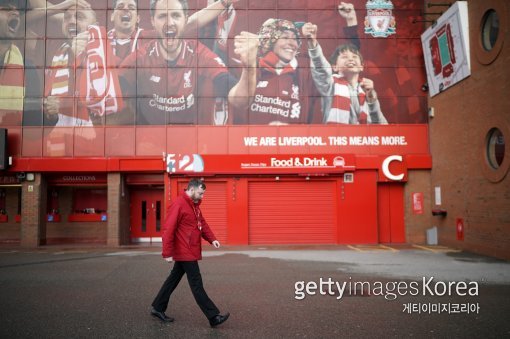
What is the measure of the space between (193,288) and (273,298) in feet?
7.53

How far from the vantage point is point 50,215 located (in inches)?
768

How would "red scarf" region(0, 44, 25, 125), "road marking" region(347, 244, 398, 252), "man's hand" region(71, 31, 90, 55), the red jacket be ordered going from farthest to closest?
1. "man's hand" region(71, 31, 90, 55)
2. "red scarf" region(0, 44, 25, 125)
3. "road marking" region(347, 244, 398, 252)
4. the red jacket

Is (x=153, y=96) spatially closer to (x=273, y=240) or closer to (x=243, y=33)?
(x=243, y=33)

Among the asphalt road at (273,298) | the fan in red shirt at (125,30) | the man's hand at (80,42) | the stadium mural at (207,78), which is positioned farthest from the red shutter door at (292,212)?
the man's hand at (80,42)

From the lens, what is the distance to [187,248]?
5.68 meters

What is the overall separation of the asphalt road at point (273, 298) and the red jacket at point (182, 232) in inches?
37.9

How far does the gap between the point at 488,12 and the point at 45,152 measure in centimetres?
1724

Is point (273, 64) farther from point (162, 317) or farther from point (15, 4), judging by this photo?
point (162, 317)

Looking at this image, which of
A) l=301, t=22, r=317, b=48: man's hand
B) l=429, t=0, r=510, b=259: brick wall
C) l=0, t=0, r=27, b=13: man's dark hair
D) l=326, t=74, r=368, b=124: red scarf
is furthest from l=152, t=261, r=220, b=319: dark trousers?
l=0, t=0, r=27, b=13: man's dark hair

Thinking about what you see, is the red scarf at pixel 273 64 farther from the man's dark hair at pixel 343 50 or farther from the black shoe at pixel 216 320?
the black shoe at pixel 216 320

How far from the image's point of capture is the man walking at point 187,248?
556cm

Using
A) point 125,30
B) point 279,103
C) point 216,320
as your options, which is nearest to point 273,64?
point 279,103

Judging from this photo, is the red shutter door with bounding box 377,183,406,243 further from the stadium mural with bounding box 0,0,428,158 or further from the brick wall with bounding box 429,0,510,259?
the stadium mural with bounding box 0,0,428,158

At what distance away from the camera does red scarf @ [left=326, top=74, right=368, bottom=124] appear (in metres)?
18.5
